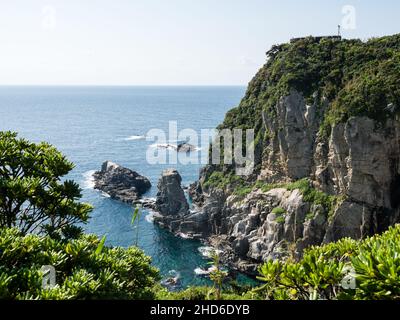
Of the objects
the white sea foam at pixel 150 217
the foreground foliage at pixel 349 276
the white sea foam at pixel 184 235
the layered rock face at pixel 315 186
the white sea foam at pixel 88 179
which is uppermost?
the foreground foliage at pixel 349 276

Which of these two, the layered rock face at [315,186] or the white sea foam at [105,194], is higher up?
the layered rock face at [315,186]

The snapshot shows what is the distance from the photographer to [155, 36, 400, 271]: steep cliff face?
4597 cm

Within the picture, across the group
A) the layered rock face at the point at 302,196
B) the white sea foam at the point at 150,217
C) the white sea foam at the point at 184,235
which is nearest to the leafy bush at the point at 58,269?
the layered rock face at the point at 302,196

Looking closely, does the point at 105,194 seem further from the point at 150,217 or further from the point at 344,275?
the point at 344,275

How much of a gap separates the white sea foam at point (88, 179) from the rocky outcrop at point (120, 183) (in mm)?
1020

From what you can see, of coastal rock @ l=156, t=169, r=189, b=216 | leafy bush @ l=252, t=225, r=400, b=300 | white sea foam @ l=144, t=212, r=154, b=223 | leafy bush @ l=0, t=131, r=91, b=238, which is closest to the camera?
leafy bush @ l=252, t=225, r=400, b=300

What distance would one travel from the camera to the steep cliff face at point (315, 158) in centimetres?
4597

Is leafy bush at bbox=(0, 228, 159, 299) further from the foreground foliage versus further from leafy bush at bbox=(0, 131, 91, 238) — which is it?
the foreground foliage

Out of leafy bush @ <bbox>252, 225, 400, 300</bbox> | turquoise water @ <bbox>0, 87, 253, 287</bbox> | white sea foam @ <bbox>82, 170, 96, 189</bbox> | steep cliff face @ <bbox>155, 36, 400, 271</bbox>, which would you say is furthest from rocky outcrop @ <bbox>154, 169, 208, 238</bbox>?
leafy bush @ <bbox>252, 225, 400, 300</bbox>

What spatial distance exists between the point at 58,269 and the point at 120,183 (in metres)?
75.4

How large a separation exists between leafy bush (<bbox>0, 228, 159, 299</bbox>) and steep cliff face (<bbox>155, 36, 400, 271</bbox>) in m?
31.5

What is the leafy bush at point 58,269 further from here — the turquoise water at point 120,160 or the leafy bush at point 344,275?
the turquoise water at point 120,160

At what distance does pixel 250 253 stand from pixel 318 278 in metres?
44.6
